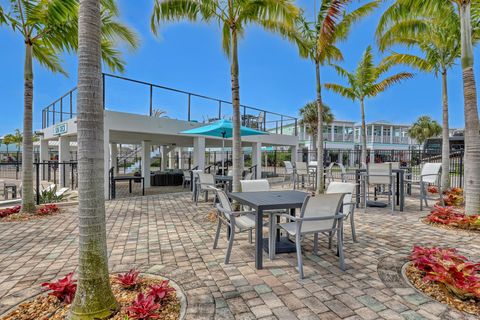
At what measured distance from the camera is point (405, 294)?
2604mm

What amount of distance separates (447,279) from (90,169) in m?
3.38

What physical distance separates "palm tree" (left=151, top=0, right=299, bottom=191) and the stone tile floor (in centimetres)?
213

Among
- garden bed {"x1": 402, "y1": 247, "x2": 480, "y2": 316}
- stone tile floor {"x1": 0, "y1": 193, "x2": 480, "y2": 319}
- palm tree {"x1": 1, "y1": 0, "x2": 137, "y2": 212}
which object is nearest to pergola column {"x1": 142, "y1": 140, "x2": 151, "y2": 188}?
palm tree {"x1": 1, "y1": 0, "x2": 137, "y2": 212}

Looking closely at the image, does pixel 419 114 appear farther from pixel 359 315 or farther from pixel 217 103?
pixel 359 315

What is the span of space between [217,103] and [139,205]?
23.5ft

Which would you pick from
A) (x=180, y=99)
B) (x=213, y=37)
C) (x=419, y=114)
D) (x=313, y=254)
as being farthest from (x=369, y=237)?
(x=419, y=114)

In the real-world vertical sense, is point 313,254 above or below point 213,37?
below

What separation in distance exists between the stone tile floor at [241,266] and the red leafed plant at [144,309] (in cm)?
31

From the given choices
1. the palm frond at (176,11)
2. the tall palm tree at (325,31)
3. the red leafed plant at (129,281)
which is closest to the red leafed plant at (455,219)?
the tall palm tree at (325,31)

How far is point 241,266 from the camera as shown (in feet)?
10.9

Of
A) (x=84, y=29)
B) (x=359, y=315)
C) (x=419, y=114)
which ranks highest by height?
(x=419, y=114)

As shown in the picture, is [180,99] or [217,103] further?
[217,103]

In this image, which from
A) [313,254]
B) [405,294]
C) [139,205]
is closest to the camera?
[405,294]

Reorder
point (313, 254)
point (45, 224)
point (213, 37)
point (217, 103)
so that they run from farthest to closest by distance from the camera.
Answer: point (217, 103)
point (213, 37)
point (45, 224)
point (313, 254)
